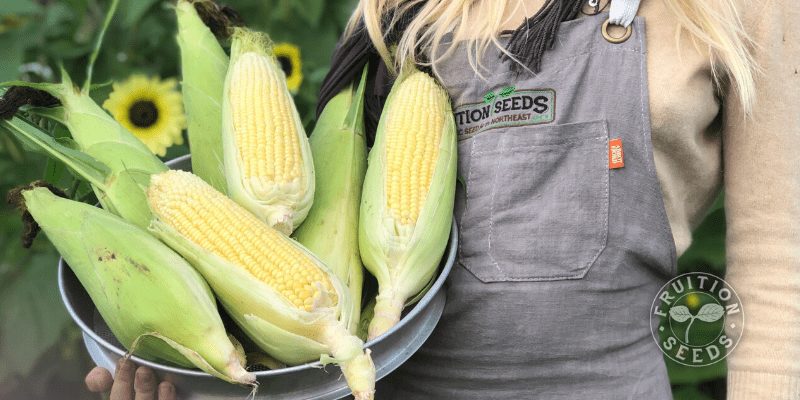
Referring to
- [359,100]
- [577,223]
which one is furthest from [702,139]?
[359,100]

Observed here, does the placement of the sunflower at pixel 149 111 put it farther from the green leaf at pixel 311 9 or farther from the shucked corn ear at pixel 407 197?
the shucked corn ear at pixel 407 197

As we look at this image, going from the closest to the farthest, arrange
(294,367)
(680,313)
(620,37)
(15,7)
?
(294,367) < (620,37) < (680,313) < (15,7)

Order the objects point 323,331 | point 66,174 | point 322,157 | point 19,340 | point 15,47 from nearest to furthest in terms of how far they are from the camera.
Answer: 1. point 323,331
2. point 322,157
3. point 66,174
4. point 15,47
5. point 19,340

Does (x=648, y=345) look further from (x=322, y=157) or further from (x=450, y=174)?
(x=322, y=157)

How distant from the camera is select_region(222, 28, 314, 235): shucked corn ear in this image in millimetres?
1013

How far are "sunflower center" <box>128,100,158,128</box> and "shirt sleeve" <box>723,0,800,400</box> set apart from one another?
3.80ft

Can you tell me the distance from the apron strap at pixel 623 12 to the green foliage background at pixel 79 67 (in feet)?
3.09

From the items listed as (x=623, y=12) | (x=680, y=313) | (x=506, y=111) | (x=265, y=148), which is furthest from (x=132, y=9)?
(x=680, y=313)

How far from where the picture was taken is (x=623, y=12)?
3.59 feet

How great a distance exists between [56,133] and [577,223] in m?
0.76

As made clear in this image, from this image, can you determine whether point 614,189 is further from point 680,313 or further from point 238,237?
point 238,237

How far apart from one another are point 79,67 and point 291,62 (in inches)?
20.3

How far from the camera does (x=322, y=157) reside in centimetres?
117

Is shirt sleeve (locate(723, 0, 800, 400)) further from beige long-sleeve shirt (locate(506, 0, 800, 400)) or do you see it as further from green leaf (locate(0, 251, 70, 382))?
green leaf (locate(0, 251, 70, 382))
